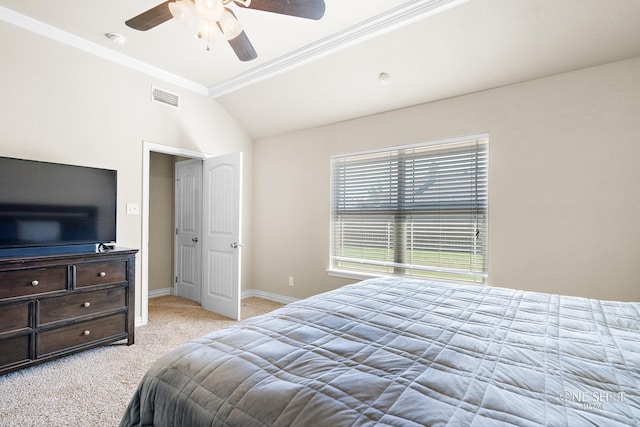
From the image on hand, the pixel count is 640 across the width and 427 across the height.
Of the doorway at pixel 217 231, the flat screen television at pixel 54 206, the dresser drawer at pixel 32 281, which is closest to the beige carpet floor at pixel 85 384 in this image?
the doorway at pixel 217 231

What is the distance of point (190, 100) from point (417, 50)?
279 cm

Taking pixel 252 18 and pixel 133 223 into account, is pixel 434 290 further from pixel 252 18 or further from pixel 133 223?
pixel 133 223

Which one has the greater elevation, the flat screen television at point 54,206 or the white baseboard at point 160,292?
the flat screen television at point 54,206

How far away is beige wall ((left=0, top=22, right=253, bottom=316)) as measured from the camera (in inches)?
107

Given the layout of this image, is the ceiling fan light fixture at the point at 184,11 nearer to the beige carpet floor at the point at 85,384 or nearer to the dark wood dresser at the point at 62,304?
the dark wood dresser at the point at 62,304

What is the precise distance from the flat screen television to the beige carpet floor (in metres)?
0.95

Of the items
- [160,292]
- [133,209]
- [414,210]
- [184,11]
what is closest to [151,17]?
[184,11]

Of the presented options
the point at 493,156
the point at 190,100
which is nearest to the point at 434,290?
the point at 493,156

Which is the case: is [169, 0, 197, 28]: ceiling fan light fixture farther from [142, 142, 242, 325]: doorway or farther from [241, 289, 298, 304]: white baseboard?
[241, 289, 298, 304]: white baseboard

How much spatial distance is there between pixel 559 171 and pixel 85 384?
4079mm

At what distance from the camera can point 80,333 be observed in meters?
2.63

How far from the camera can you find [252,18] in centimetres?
268

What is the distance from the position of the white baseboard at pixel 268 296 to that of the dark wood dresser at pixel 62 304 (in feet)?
6.37

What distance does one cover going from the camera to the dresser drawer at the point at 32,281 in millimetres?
2248
